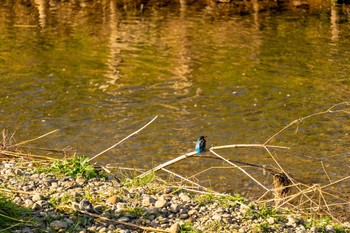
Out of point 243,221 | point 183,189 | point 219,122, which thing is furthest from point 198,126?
point 243,221

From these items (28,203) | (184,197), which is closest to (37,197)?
(28,203)

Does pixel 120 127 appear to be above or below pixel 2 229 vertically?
below

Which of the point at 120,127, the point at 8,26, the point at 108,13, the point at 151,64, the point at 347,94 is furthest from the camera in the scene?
the point at 108,13

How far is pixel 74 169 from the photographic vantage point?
835cm

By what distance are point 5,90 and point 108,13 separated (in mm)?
11958

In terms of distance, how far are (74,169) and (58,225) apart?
1699 mm

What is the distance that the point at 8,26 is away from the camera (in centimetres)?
2373

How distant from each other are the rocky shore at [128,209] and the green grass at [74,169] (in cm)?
11

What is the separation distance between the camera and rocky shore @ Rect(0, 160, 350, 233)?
6879mm

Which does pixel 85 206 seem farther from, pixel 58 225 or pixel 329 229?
pixel 329 229

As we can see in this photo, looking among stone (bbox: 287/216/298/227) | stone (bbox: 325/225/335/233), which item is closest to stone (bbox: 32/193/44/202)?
stone (bbox: 287/216/298/227)

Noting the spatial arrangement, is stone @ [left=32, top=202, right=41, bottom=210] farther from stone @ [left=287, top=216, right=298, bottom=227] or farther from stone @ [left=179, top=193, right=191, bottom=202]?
stone @ [left=287, top=216, right=298, bottom=227]

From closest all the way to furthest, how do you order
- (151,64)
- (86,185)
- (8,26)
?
(86,185), (151,64), (8,26)

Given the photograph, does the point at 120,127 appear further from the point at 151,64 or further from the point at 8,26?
the point at 8,26
